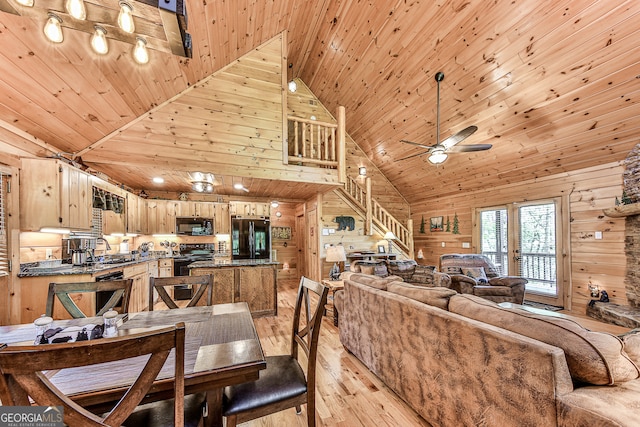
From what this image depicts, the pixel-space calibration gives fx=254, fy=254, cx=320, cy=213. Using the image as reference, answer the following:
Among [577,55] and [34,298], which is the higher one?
[577,55]

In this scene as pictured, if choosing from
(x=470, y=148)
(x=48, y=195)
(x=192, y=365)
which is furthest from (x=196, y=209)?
(x=470, y=148)

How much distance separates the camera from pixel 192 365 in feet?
3.52

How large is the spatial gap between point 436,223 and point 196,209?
21.2 feet

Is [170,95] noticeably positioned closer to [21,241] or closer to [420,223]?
[21,241]

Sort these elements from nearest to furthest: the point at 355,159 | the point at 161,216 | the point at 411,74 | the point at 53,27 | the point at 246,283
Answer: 1. the point at 53,27
2. the point at 246,283
3. the point at 411,74
4. the point at 161,216
5. the point at 355,159

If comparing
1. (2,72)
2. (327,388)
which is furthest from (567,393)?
(2,72)

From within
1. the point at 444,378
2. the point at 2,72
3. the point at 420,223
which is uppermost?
the point at 2,72

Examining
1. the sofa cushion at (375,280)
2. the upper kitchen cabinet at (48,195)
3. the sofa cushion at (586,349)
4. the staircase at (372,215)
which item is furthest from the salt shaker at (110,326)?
the staircase at (372,215)

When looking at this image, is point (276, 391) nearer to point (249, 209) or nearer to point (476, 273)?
point (476, 273)

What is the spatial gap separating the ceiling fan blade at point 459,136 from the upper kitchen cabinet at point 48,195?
4.98 metres

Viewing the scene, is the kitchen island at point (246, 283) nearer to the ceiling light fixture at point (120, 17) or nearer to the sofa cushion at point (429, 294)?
the sofa cushion at point (429, 294)

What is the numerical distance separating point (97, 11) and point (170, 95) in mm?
2408

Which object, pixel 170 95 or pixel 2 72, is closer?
pixel 2 72

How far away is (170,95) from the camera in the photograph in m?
3.78
